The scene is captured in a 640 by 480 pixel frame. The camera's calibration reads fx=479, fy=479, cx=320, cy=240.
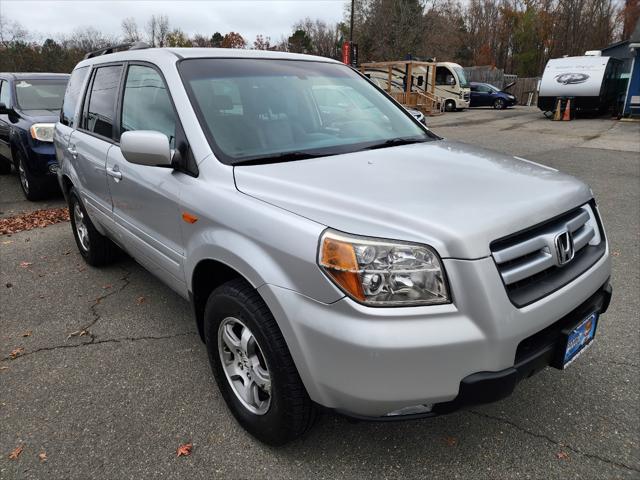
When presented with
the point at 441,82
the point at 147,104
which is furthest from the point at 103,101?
the point at 441,82

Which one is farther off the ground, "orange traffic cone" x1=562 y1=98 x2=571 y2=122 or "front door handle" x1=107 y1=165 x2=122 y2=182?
"front door handle" x1=107 y1=165 x2=122 y2=182

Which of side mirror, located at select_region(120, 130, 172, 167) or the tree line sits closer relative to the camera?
side mirror, located at select_region(120, 130, 172, 167)

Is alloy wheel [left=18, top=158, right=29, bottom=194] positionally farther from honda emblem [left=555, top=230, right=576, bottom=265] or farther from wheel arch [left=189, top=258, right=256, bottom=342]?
honda emblem [left=555, top=230, right=576, bottom=265]

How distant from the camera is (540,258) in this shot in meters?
1.93

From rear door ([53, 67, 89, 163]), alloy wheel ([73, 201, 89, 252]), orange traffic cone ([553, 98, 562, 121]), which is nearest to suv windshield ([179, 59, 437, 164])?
rear door ([53, 67, 89, 163])

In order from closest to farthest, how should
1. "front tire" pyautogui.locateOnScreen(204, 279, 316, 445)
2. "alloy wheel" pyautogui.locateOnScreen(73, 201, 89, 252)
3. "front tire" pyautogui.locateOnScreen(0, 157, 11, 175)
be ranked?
"front tire" pyautogui.locateOnScreen(204, 279, 316, 445), "alloy wheel" pyautogui.locateOnScreen(73, 201, 89, 252), "front tire" pyautogui.locateOnScreen(0, 157, 11, 175)

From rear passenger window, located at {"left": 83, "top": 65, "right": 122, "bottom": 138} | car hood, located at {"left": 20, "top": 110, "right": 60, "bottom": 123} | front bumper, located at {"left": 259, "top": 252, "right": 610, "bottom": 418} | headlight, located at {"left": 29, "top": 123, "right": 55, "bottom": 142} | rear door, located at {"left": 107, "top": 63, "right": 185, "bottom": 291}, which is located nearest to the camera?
front bumper, located at {"left": 259, "top": 252, "right": 610, "bottom": 418}

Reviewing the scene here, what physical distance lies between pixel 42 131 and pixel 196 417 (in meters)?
5.94

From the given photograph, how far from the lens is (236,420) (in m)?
2.50

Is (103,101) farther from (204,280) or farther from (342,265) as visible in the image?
(342,265)

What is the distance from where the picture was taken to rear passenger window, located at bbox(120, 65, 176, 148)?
2.75 meters

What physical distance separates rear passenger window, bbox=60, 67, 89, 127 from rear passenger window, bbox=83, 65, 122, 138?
41 cm

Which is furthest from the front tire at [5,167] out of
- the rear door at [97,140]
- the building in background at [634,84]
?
the building in background at [634,84]

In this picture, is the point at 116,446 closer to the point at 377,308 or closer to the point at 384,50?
the point at 377,308
